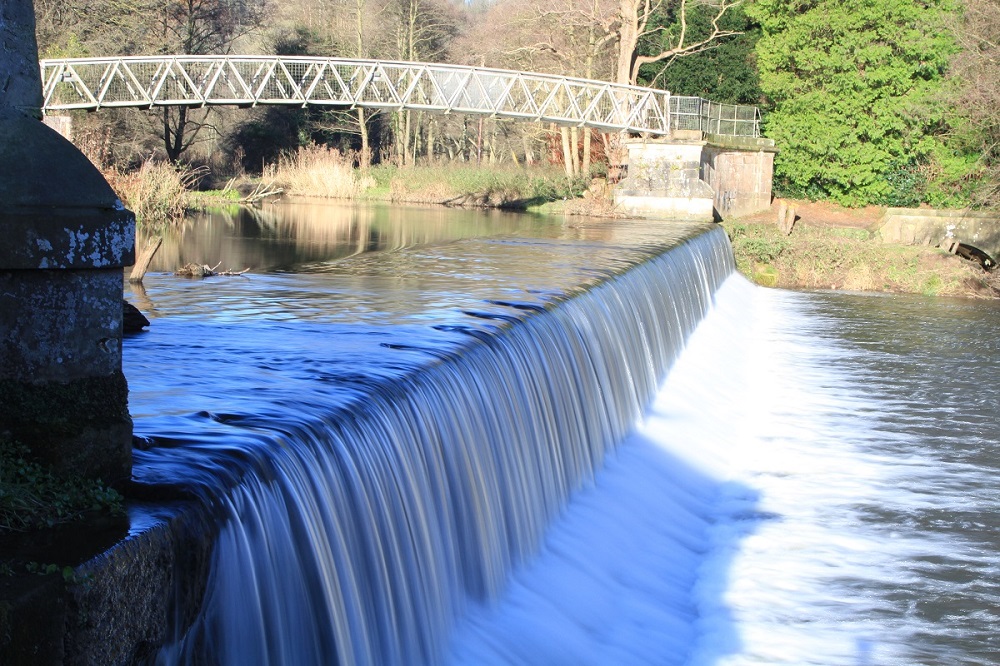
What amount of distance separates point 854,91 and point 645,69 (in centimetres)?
913

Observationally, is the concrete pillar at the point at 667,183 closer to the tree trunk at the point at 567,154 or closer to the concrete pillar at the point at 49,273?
the tree trunk at the point at 567,154

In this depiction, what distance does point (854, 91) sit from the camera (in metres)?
32.3

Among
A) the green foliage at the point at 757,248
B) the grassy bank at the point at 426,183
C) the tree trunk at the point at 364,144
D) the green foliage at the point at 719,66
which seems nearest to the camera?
the green foliage at the point at 757,248

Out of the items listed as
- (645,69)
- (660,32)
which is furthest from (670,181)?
(660,32)

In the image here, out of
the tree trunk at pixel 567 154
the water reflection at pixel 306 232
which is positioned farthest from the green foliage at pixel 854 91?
the tree trunk at pixel 567 154

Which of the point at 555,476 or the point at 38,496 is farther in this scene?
the point at 555,476

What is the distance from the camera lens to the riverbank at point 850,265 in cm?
2458

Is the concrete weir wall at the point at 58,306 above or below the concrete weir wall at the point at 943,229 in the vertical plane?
above

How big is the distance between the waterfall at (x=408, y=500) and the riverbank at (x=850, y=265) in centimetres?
1606

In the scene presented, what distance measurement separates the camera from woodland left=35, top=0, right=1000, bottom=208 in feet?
101

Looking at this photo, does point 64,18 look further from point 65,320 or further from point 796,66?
point 65,320

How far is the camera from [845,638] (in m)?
7.55

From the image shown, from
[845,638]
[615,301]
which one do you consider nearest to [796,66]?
[615,301]

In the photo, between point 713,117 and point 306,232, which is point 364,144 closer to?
point 713,117
